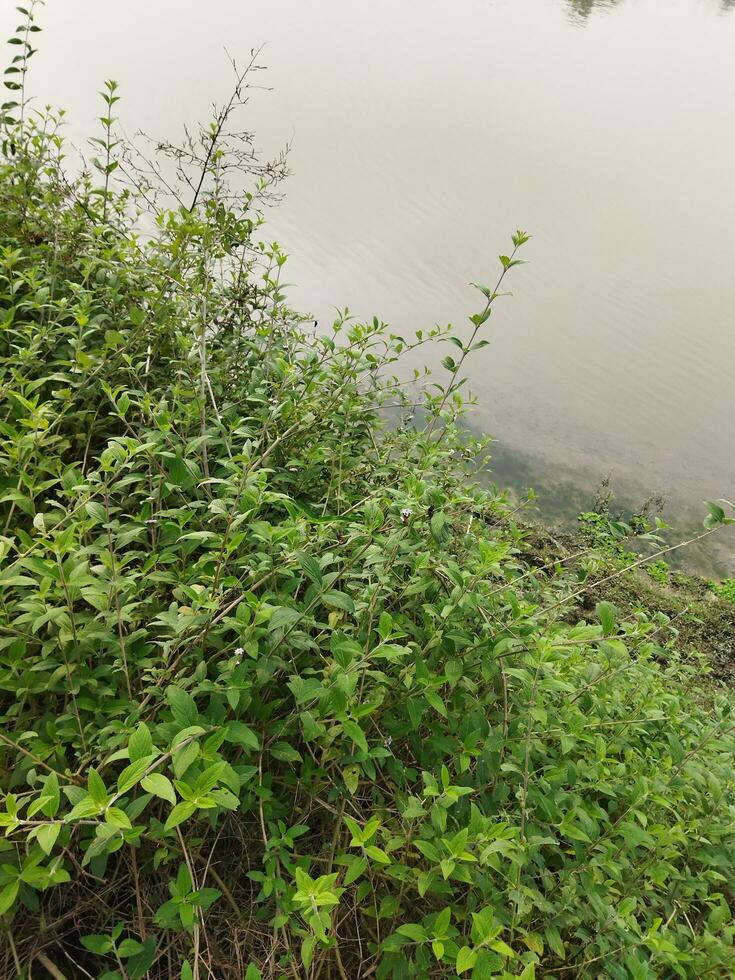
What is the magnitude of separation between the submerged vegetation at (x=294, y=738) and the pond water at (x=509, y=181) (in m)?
4.04

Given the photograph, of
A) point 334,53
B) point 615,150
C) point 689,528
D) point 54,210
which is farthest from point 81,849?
point 334,53

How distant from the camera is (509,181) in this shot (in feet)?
34.2

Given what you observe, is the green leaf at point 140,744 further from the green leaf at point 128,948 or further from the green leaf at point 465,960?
the green leaf at point 465,960

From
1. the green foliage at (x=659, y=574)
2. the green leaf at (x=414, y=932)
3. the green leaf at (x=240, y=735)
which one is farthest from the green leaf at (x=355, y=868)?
the green foliage at (x=659, y=574)

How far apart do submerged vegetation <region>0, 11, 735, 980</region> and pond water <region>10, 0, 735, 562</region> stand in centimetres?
404

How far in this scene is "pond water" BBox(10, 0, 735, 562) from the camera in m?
6.67

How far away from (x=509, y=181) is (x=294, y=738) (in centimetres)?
1095

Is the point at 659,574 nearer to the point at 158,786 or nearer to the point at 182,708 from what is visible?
the point at 182,708

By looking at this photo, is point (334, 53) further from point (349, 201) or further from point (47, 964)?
point (47, 964)

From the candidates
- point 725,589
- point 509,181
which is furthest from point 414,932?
point 509,181

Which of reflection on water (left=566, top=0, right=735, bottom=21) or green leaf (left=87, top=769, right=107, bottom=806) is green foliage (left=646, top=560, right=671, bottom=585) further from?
reflection on water (left=566, top=0, right=735, bottom=21)

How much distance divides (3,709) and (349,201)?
918 cm

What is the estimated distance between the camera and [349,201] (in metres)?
9.23

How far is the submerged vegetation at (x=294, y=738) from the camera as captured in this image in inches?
49.3
